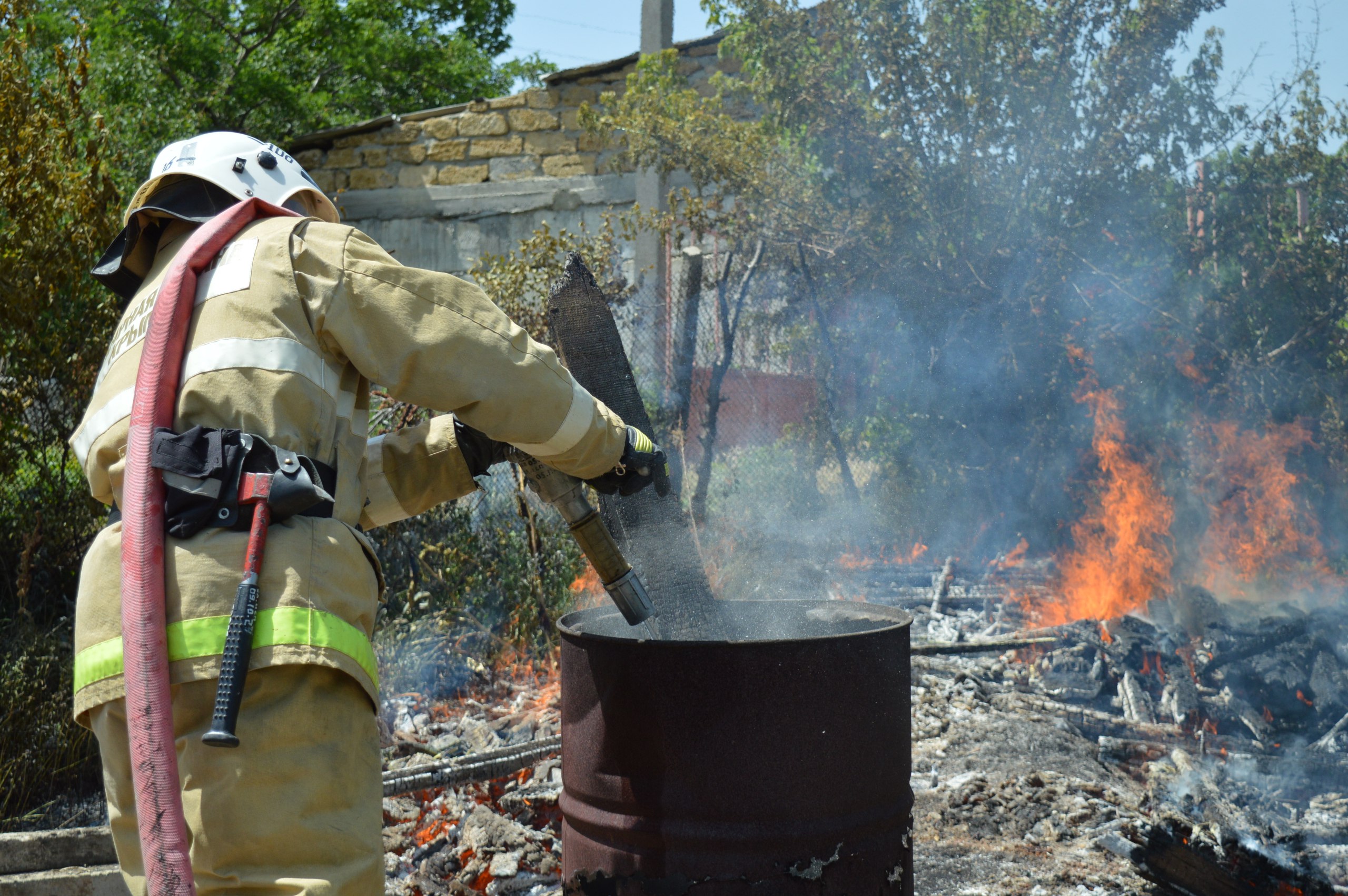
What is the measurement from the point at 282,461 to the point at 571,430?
1.98 ft

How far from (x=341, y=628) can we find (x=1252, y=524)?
24.5ft

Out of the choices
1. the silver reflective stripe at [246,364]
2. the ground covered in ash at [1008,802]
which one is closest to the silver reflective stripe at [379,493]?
the silver reflective stripe at [246,364]

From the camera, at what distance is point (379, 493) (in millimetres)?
2627

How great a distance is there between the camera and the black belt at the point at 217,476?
6.23ft

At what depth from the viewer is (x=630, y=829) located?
239 centimetres

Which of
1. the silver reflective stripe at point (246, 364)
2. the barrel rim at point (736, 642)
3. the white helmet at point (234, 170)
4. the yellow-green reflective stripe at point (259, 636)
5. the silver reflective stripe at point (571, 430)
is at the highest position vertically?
the white helmet at point (234, 170)

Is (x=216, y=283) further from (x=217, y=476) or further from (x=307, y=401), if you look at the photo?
(x=217, y=476)

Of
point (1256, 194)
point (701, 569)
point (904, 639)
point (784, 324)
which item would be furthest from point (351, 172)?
point (904, 639)

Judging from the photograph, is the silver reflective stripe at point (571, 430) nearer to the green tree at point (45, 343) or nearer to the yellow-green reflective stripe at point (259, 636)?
the yellow-green reflective stripe at point (259, 636)

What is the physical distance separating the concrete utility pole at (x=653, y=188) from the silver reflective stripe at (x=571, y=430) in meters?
5.53

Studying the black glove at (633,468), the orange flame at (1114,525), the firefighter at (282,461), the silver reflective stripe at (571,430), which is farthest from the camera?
the orange flame at (1114,525)

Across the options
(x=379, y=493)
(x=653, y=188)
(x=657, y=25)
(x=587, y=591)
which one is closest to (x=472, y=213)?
(x=653, y=188)

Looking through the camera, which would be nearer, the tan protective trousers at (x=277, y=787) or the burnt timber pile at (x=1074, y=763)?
the tan protective trousers at (x=277, y=787)

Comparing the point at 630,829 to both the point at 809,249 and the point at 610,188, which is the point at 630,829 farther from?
the point at 610,188
